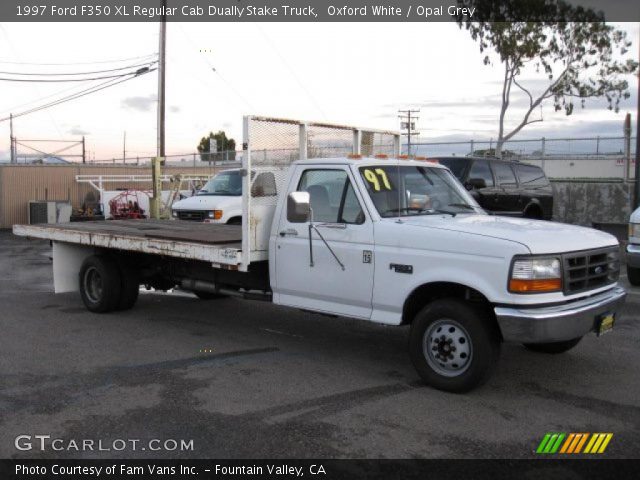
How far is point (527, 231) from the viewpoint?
5.47 meters

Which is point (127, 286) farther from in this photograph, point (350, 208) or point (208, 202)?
point (208, 202)

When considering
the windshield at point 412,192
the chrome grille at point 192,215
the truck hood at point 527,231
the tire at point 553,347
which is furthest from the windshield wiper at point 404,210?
the chrome grille at point 192,215

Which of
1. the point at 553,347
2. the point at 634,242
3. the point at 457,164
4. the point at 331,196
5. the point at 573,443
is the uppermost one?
the point at 457,164

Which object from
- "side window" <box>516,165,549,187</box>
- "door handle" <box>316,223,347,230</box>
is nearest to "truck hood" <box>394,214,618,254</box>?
"door handle" <box>316,223,347,230</box>

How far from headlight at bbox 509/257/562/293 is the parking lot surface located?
37.8 inches

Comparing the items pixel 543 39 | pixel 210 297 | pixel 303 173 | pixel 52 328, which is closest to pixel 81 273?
pixel 52 328

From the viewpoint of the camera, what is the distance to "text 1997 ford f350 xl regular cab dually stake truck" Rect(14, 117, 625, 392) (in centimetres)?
516

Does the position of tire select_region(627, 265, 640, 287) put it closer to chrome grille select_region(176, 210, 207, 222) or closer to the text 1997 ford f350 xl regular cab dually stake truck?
the text 1997 ford f350 xl regular cab dually stake truck

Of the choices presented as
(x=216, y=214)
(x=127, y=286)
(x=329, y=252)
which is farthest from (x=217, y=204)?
(x=329, y=252)

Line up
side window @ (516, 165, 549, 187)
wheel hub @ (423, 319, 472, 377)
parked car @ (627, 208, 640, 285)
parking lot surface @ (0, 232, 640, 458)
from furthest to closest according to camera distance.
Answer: side window @ (516, 165, 549, 187)
parked car @ (627, 208, 640, 285)
wheel hub @ (423, 319, 472, 377)
parking lot surface @ (0, 232, 640, 458)

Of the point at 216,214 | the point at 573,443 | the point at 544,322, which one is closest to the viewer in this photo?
the point at 573,443

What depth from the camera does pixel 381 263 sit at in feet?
19.1

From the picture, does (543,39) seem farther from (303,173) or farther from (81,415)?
(81,415)

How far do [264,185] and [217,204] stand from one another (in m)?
6.42
